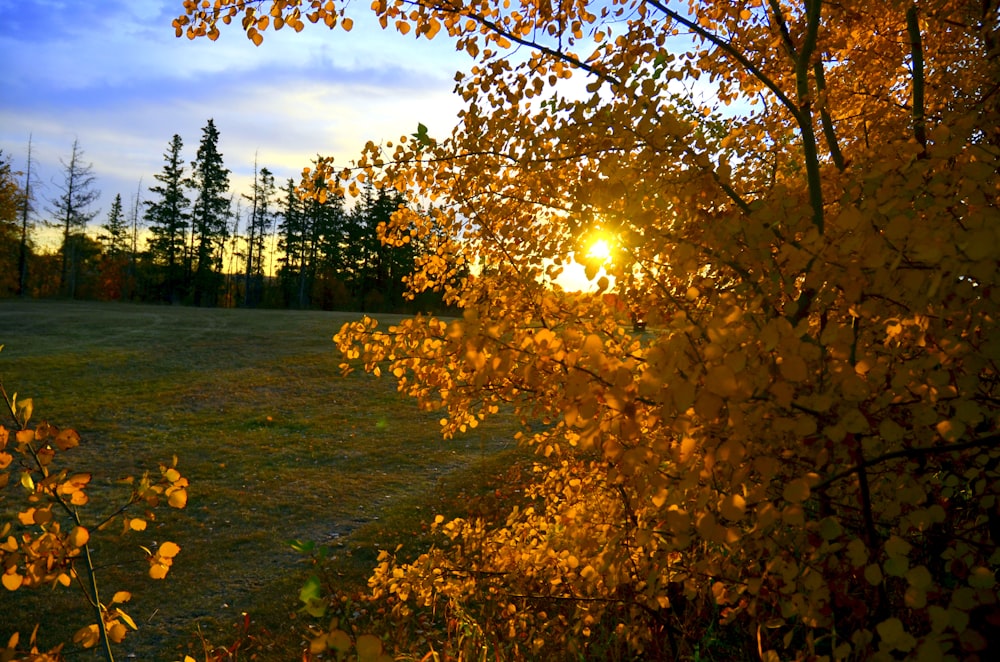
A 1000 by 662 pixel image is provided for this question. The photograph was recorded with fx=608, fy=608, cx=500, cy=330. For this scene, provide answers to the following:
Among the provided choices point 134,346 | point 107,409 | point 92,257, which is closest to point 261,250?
point 92,257

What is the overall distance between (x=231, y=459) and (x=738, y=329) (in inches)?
381

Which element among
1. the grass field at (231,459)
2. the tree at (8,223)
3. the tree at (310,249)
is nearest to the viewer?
the grass field at (231,459)

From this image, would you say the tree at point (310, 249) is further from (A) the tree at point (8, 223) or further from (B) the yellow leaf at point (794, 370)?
(B) the yellow leaf at point (794, 370)

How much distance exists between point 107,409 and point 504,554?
416 inches

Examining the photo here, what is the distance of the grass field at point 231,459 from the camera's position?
5.50 metres

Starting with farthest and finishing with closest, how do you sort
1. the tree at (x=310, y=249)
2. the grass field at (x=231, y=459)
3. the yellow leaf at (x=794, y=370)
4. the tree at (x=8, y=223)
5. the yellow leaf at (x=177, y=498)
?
1. the tree at (x=310, y=249)
2. the tree at (x=8, y=223)
3. the grass field at (x=231, y=459)
4. the yellow leaf at (x=177, y=498)
5. the yellow leaf at (x=794, y=370)

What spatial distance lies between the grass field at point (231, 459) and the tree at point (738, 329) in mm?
921

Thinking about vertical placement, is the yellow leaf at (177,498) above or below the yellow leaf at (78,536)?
above

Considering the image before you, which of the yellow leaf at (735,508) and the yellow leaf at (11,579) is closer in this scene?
the yellow leaf at (735,508)

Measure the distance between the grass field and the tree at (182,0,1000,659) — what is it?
0.92 metres

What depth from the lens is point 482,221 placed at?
2.99m

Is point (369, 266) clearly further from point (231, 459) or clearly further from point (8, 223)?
point (231, 459)

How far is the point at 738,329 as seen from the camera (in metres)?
1.25

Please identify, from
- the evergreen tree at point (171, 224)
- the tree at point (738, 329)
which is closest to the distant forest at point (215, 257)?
the evergreen tree at point (171, 224)
